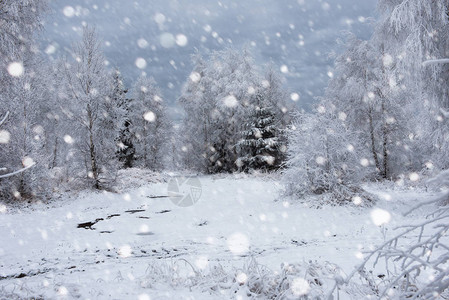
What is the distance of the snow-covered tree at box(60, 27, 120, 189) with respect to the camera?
1577 cm

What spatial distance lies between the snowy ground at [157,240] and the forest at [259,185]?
6 cm

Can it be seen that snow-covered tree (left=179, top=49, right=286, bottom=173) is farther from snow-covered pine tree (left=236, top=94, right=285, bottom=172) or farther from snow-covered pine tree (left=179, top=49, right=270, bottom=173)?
snow-covered pine tree (left=236, top=94, right=285, bottom=172)

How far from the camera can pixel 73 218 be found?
10.9 metres

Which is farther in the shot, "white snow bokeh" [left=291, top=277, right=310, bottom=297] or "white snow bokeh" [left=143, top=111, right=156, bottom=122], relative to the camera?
"white snow bokeh" [left=143, top=111, right=156, bottom=122]

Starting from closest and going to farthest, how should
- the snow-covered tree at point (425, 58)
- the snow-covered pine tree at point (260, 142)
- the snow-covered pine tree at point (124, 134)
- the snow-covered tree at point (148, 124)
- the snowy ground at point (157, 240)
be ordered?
the snowy ground at point (157, 240) < the snow-covered tree at point (425, 58) < the snow-covered pine tree at point (260, 142) < the snow-covered pine tree at point (124, 134) < the snow-covered tree at point (148, 124)

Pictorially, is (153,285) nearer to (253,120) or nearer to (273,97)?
(253,120)

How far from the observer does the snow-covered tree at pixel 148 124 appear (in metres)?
26.7

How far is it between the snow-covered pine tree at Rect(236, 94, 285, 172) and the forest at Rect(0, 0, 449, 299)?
145 mm

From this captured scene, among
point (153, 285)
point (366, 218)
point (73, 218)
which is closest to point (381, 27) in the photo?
point (366, 218)

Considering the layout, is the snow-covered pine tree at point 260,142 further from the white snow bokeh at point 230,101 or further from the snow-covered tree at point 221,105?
the white snow bokeh at point 230,101

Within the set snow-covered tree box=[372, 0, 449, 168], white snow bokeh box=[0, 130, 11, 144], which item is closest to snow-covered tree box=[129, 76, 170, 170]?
white snow bokeh box=[0, 130, 11, 144]

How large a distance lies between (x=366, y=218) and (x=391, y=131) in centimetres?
1017

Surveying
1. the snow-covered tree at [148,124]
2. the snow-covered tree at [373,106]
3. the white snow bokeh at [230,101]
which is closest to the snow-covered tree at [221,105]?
the white snow bokeh at [230,101]

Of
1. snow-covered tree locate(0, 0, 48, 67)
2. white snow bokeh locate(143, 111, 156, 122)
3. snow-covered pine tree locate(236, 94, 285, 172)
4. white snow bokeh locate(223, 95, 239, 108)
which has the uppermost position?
snow-covered tree locate(0, 0, 48, 67)
